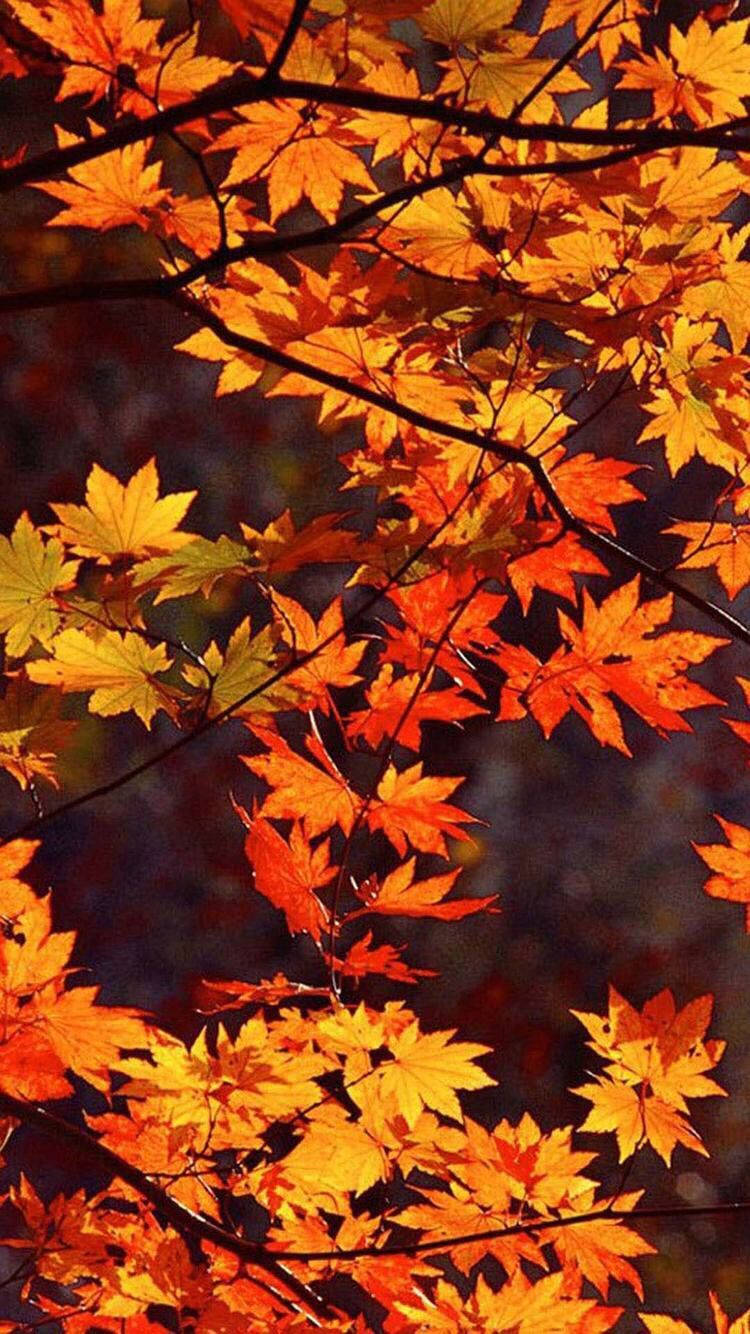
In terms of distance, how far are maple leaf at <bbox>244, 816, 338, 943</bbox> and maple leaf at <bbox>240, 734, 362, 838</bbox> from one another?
1.1 inches

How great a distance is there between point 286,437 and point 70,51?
2.35 m

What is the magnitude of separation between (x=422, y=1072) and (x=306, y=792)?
0.29 metres

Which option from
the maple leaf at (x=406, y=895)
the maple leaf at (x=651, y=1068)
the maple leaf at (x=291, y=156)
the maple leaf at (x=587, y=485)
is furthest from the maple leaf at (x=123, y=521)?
the maple leaf at (x=651, y=1068)

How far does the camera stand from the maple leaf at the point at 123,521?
1.01 m

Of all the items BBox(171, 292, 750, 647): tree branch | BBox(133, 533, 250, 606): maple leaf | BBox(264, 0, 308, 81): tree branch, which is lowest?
BBox(133, 533, 250, 606): maple leaf

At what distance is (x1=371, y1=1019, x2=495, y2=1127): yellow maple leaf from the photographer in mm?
1156

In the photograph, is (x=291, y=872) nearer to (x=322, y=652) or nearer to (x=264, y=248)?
(x=322, y=652)

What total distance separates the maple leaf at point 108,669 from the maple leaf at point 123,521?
73mm

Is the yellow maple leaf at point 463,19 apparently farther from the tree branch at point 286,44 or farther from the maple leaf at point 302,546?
the maple leaf at point 302,546

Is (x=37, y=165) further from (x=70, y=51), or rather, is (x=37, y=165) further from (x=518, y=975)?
(x=518, y=975)

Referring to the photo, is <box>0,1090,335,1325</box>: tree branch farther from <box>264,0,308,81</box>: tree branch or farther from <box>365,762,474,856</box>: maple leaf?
<box>264,0,308,81</box>: tree branch

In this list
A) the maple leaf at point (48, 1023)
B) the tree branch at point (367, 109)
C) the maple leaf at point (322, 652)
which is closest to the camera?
the tree branch at point (367, 109)

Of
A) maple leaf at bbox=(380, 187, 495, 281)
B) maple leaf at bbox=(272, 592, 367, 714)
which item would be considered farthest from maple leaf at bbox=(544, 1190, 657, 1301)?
maple leaf at bbox=(380, 187, 495, 281)

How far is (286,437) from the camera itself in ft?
11.1
